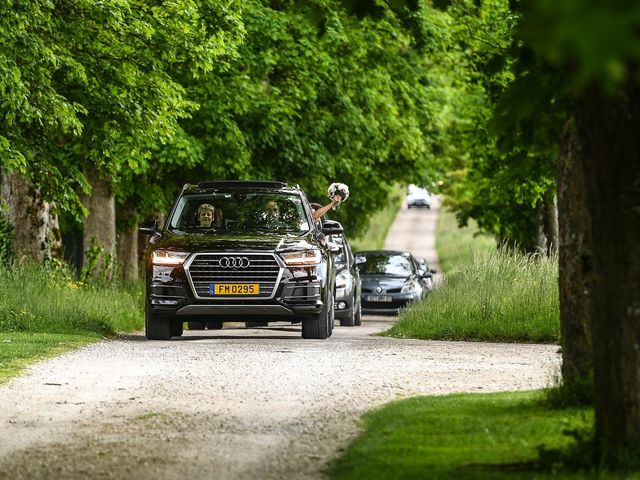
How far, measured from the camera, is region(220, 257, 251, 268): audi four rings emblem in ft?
61.3

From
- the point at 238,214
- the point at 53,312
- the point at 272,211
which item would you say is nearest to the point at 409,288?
the point at 53,312

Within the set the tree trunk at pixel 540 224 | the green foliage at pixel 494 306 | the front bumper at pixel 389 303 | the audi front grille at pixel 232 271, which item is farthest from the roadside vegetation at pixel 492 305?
the tree trunk at pixel 540 224

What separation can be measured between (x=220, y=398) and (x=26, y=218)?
1510 cm

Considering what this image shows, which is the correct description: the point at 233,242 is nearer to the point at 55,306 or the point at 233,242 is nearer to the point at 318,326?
the point at 318,326

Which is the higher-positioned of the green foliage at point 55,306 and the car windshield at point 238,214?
the car windshield at point 238,214

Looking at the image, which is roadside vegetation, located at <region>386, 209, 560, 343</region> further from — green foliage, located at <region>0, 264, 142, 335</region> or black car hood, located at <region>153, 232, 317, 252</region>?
green foliage, located at <region>0, 264, 142, 335</region>

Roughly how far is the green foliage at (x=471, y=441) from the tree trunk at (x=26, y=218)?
626 inches

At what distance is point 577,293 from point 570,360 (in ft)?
1.60

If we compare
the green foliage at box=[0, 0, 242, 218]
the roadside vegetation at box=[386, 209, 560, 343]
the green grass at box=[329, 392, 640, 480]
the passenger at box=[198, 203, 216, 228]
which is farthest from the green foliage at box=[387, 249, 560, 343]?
the green grass at box=[329, 392, 640, 480]

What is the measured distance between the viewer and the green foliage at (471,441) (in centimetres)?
775

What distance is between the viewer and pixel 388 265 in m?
37.1

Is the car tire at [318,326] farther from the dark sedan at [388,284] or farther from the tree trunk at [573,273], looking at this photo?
the dark sedan at [388,284]

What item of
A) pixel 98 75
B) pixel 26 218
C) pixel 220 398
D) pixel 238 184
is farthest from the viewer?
pixel 26 218

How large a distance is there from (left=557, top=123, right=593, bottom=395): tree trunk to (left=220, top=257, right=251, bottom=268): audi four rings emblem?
8.75 m
